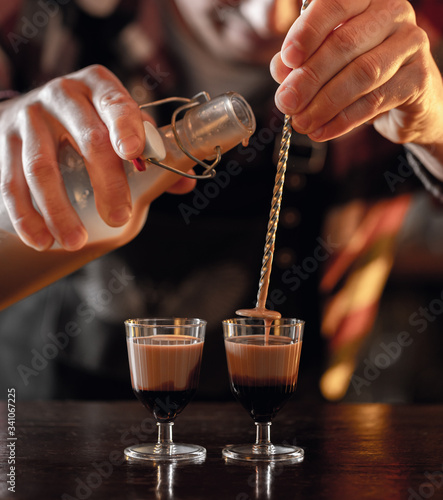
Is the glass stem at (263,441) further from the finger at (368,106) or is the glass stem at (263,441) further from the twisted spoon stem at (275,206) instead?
the finger at (368,106)

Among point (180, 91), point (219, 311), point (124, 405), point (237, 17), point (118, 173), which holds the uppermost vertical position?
point (237, 17)

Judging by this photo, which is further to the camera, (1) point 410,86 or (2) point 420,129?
(2) point 420,129

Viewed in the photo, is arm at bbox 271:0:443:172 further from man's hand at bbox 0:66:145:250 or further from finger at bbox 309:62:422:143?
man's hand at bbox 0:66:145:250

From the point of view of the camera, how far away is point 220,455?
2.67 ft

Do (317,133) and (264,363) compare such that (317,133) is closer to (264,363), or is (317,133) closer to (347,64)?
(347,64)

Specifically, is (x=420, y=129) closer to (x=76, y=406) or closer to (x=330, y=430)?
(x=330, y=430)

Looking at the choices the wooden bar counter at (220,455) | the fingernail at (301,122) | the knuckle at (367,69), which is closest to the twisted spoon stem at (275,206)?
the fingernail at (301,122)

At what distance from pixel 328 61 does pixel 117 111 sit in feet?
0.90

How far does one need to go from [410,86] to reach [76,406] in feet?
2.54

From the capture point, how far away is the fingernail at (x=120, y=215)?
80 cm

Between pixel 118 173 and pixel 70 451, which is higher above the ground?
pixel 118 173

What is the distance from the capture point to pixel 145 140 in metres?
0.76

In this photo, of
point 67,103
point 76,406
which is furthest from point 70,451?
point 67,103

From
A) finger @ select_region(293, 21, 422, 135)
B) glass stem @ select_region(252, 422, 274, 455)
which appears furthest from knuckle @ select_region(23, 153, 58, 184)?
glass stem @ select_region(252, 422, 274, 455)
